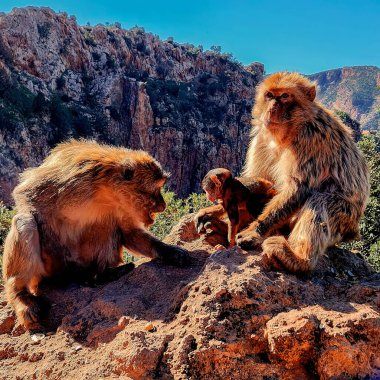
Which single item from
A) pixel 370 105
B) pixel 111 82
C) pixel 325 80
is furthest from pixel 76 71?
pixel 325 80

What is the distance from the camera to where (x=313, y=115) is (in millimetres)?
4070

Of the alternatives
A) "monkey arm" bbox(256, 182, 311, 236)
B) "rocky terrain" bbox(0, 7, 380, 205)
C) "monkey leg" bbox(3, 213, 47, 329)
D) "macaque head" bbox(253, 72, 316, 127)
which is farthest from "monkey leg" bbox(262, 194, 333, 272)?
"rocky terrain" bbox(0, 7, 380, 205)

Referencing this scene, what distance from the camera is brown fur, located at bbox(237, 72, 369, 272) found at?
3402 mm

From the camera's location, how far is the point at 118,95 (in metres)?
44.7

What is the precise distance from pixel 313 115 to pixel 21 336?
309 cm

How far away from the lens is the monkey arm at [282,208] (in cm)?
367

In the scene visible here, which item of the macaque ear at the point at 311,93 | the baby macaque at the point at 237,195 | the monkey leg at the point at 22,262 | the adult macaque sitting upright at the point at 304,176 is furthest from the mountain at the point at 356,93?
the monkey leg at the point at 22,262

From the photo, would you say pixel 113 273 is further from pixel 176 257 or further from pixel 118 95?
pixel 118 95

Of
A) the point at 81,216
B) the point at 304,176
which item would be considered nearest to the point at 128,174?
Result: the point at 81,216

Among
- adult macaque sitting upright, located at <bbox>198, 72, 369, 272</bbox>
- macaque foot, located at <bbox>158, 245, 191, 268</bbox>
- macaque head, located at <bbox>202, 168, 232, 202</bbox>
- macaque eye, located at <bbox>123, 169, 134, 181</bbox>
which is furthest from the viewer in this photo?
macaque head, located at <bbox>202, 168, 232, 202</bbox>

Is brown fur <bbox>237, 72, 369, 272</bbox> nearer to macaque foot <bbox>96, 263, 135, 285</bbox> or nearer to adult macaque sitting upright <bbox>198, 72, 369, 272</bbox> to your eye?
adult macaque sitting upright <bbox>198, 72, 369, 272</bbox>

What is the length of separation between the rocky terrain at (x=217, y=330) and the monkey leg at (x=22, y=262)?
18 centimetres

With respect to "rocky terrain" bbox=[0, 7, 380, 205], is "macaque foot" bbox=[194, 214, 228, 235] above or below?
below

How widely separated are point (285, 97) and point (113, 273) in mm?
2285
